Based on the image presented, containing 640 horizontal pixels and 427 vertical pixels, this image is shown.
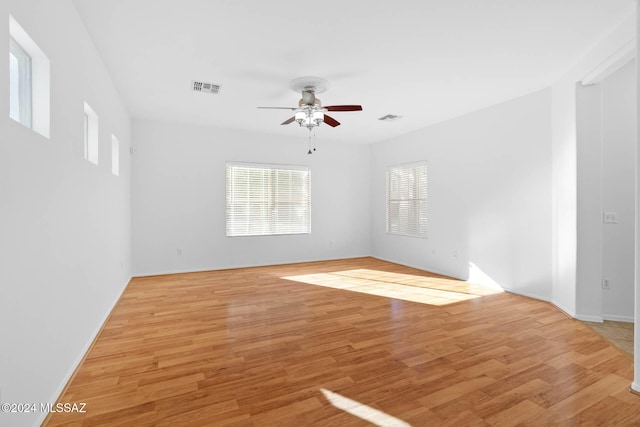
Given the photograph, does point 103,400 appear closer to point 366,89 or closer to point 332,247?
point 366,89

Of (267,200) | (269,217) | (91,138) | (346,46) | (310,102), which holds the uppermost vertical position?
(346,46)

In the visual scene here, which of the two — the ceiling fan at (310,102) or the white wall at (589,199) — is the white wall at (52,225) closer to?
the ceiling fan at (310,102)

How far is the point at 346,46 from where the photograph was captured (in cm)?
297

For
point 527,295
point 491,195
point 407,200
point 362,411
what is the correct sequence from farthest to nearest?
point 407,200 → point 491,195 → point 527,295 → point 362,411

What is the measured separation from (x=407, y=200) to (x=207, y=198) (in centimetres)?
406

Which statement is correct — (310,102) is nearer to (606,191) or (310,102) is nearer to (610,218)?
(606,191)

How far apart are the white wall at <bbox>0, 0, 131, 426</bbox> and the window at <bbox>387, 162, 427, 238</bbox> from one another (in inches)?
205

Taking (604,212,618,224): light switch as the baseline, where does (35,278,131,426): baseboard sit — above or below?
below

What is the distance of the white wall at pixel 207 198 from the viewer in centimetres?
553

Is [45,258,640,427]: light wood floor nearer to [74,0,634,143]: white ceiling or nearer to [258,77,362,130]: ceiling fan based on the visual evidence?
[258,77,362,130]: ceiling fan

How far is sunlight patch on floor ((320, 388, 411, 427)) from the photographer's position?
1745 mm

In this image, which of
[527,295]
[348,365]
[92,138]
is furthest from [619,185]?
[92,138]

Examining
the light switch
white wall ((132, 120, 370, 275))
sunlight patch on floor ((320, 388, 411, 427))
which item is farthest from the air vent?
the light switch

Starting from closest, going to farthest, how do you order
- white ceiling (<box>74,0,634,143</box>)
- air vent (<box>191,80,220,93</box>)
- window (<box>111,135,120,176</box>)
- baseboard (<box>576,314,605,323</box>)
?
white ceiling (<box>74,0,634,143</box>), baseboard (<box>576,314,605,323</box>), air vent (<box>191,80,220,93</box>), window (<box>111,135,120,176</box>)
